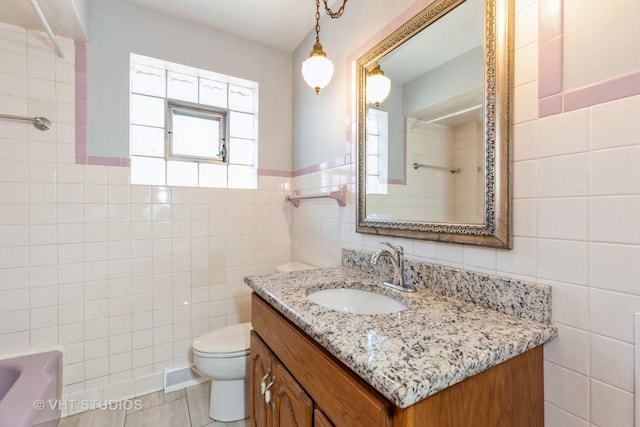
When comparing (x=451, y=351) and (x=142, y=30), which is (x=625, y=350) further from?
(x=142, y=30)

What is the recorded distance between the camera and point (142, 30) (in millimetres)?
1722

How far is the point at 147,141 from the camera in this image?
1.86 metres

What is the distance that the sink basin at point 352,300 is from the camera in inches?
43.4

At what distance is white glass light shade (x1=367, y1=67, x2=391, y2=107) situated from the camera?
4.32ft

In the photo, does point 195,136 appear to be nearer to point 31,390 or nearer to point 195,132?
point 195,132

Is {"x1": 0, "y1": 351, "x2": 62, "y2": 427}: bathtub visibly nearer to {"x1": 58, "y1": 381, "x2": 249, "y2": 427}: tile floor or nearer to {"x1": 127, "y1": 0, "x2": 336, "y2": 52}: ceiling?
{"x1": 58, "y1": 381, "x2": 249, "y2": 427}: tile floor

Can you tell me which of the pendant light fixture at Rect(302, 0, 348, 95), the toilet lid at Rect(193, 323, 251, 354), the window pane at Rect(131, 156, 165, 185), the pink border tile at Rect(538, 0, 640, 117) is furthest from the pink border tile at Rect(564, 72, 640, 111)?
the window pane at Rect(131, 156, 165, 185)

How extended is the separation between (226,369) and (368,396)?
116 cm

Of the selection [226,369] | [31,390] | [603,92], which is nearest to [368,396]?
[603,92]

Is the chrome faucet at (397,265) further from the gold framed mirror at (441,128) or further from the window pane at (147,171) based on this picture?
the window pane at (147,171)

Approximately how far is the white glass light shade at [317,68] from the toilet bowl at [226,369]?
139 centimetres

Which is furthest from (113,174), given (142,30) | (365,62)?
(365,62)

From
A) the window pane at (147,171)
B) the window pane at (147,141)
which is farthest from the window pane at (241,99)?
the window pane at (147,171)

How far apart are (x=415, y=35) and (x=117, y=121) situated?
1.70 meters
